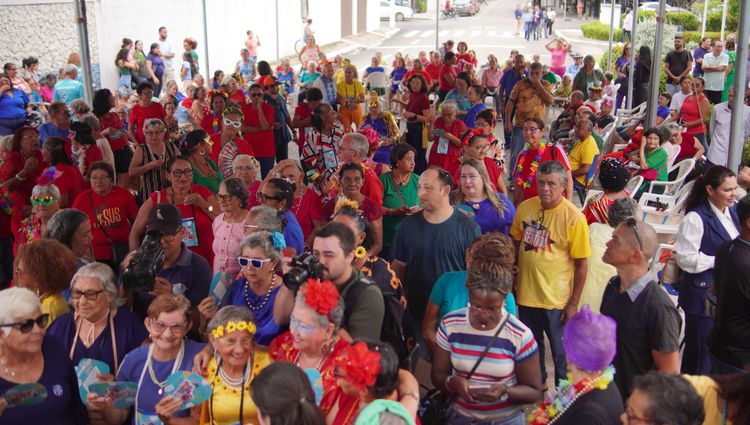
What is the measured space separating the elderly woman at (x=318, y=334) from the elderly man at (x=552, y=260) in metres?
1.72

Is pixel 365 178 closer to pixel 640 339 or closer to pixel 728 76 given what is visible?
pixel 640 339

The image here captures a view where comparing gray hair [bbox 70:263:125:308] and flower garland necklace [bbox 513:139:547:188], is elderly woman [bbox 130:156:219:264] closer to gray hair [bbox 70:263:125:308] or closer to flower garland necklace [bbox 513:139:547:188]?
gray hair [bbox 70:263:125:308]

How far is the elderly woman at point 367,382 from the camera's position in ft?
9.09

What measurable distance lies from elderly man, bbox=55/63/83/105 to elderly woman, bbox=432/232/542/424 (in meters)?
10.2

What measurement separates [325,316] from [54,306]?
69.5 inches

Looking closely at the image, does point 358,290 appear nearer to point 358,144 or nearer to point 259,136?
point 358,144

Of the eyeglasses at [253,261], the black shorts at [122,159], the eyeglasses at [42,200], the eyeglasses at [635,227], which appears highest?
the eyeglasses at [635,227]

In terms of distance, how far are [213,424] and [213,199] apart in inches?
101

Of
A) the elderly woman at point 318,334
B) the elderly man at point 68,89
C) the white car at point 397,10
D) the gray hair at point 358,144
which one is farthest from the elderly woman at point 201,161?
the white car at point 397,10

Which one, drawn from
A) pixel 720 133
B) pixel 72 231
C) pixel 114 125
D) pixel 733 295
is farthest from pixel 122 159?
pixel 720 133

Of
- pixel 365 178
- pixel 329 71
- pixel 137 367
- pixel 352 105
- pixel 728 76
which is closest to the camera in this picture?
pixel 137 367

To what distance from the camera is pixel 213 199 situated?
568cm

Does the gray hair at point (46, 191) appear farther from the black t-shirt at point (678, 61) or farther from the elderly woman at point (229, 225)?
the black t-shirt at point (678, 61)

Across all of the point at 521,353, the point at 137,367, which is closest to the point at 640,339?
the point at 521,353
